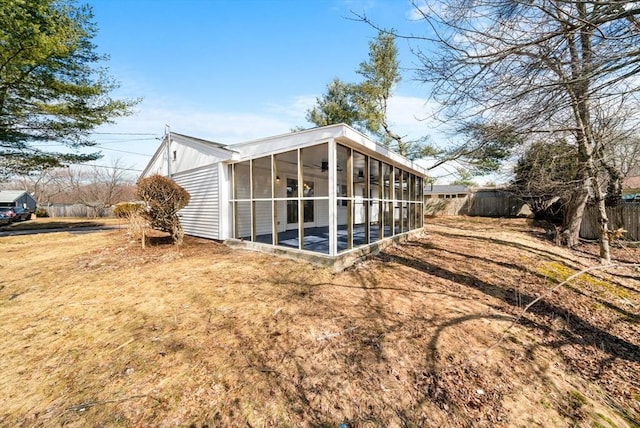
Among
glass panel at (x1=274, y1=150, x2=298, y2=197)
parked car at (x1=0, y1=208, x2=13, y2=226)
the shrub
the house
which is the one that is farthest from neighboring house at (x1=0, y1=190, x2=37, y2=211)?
glass panel at (x1=274, y1=150, x2=298, y2=197)

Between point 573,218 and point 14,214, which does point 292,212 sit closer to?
point 573,218

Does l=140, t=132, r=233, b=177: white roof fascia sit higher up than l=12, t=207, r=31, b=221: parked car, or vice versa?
l=140, t=132, r=233, b=177: white roof fascia

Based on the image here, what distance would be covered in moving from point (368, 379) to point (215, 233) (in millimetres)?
6962

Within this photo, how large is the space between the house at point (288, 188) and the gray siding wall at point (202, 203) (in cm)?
3

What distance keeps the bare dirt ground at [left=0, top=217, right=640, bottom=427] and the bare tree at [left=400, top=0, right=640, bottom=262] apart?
2.15 meters

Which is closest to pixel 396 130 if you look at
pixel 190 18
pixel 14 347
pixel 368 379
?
pixel 190 18

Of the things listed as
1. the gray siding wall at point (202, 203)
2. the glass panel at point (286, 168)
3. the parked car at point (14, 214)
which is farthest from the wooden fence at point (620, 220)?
the parked car at point (14, 214)

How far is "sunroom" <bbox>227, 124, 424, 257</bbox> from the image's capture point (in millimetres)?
5293

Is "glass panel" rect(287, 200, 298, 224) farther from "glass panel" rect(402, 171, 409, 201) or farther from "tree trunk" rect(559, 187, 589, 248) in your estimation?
"tree trunk" rect(559, 187, 589, 248)

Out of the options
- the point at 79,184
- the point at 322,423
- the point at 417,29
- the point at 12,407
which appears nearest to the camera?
the point at 322,423

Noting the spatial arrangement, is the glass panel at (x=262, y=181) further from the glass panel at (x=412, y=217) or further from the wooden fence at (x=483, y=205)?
the wooden fence at (x=483, y=205)

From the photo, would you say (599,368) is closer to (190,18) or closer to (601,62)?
(601,62)

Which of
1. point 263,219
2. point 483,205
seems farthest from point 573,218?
point 483,205

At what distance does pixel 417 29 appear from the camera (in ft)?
9.96
